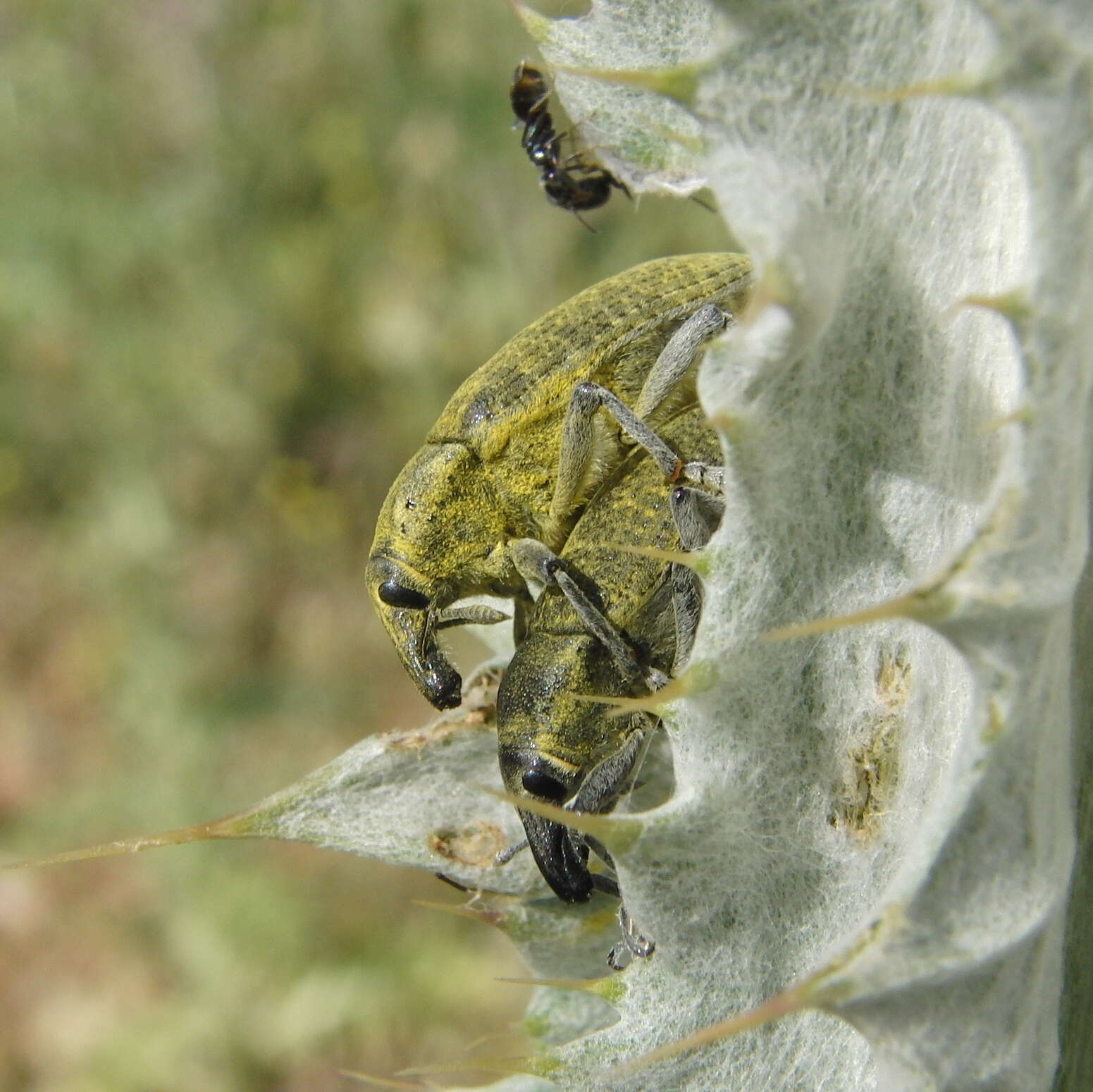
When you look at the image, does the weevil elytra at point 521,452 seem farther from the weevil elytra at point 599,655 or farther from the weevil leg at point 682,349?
the weevil elytra at point 599,655

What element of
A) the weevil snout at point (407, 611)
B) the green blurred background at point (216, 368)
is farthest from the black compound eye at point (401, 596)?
the green blurred background at point (216, 368)

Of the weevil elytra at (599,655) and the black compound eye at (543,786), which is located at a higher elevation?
the weevil elytra at (599,655)

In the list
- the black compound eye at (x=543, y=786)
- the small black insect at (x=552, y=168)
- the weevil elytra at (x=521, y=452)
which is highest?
the small black insect at (x=552, y=168)

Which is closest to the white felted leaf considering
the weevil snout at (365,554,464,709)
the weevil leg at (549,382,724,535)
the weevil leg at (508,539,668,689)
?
the weevil leg at (508,539,668,689)

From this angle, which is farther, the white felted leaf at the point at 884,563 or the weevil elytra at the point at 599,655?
the weevil elytra at the point at 599,655

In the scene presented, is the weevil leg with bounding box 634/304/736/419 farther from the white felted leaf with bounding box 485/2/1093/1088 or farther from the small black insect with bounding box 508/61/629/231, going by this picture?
the small black insect with bounding box 508/61/629/231

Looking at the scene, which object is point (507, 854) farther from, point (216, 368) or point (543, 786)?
point (216, 368)

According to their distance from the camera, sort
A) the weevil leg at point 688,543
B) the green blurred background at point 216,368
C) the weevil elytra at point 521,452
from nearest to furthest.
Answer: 1. the weevil leg at point 688,543
2. the weevil elytra at point 521,452
3. the green blurred background at point 216,368
